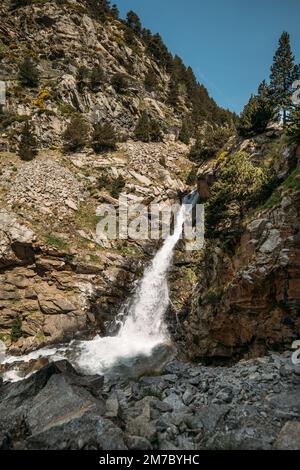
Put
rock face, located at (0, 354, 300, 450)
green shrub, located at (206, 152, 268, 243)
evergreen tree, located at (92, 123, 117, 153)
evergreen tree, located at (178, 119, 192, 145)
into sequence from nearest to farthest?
1. rock face, located at (0, 354, 300, 450)
2. green shrub, located at (206, 152, 268, 243)
3. evergreen tree, located at (92, 123, 117, 153)
4. evergreen tree, located at (178, 119, 192, 145)

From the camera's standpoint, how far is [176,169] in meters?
43.8

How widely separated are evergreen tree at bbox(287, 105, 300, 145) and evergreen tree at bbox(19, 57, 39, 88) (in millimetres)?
42043

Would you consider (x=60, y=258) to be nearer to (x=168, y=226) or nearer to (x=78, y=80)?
(x=168, y=226)

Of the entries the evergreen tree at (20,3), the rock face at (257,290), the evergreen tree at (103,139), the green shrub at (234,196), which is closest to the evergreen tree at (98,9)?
the evergreen tree at (20,3)

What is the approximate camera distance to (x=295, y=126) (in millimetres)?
17281

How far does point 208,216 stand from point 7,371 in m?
→ 17.2

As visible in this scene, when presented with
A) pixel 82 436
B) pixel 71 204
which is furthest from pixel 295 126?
pixel 71 204

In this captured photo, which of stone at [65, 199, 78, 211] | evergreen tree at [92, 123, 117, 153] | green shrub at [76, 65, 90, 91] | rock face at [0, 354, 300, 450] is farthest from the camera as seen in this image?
green shrub at [76, 65, 90, 91]

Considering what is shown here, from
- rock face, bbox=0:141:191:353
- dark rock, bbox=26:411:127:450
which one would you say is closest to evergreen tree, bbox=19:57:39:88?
rock face, bbox=0:141:191:353

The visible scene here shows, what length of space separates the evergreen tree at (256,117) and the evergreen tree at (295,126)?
8143 mm

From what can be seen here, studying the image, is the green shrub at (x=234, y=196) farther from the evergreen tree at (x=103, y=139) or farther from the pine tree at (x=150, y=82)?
the pine tree at (x=150, y=82)

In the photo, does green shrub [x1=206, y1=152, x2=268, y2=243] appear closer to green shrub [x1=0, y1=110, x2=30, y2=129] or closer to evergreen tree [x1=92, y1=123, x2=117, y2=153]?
evergreen tree [x1=92, y1=123, x2=117, y2=153]

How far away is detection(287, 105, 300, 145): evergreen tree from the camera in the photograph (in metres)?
17.2

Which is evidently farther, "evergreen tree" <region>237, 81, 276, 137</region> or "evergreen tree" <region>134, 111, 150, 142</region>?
"evergreen tree" <region>134, 111, 150, 142</region>
